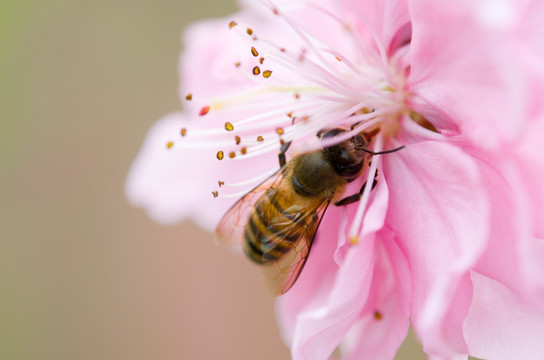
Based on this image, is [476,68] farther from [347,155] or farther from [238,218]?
[238,218]

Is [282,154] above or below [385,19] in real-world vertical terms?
below

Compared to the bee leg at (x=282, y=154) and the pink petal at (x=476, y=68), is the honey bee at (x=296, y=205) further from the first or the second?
the pink petal at (x=476, y=68)

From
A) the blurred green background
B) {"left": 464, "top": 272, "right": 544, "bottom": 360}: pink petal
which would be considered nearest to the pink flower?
{"left": 464, "top": 272, "right": 544, "bottom": 360}: pink petal

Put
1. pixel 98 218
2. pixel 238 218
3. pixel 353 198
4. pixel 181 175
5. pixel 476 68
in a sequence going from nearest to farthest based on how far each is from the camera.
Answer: pixel 476 68 → pixel 353 198 → pixel 238 218 → pixel 181 175 → pixel 98 218

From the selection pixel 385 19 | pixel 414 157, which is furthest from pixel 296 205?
pixel 385 19

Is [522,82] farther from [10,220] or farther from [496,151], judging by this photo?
[10,220]

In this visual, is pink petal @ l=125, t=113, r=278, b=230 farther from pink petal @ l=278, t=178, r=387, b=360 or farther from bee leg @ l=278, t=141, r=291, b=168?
pink petal @ l=278, t=178, r=387, b=360

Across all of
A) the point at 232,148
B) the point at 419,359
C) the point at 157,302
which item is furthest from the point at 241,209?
the point at 157,302
